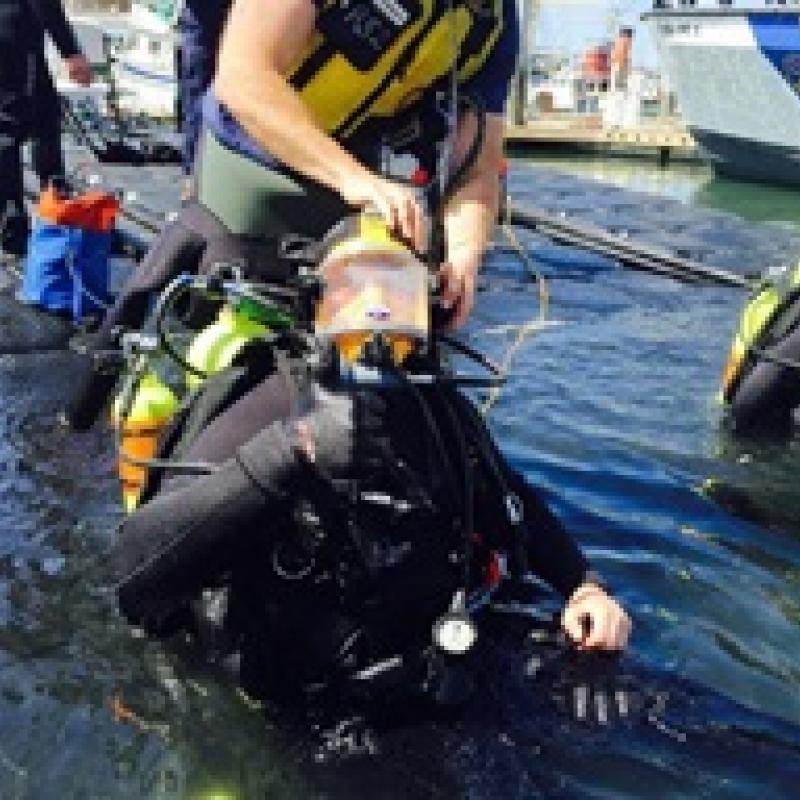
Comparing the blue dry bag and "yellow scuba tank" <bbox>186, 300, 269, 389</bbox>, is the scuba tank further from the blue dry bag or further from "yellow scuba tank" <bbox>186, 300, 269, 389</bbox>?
the blue dry bag

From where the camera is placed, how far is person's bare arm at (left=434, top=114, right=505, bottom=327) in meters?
2.87

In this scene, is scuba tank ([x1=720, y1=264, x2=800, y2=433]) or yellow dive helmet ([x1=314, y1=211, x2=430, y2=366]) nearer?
yellow dive helmet ([x1=314, y1=211, x2=430, y2=366])

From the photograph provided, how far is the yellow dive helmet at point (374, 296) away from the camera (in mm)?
2555

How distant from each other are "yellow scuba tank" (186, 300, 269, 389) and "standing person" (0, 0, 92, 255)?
5.00 meters

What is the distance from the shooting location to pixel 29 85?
7.93 metres

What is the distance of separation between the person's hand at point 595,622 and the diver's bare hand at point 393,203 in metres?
0.94

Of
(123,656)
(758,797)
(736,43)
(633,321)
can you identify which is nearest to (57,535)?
(123,656)

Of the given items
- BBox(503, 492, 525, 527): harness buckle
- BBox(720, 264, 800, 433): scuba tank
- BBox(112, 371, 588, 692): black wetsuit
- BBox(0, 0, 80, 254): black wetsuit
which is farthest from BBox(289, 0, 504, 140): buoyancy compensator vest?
BBox(0, 0, 80, 254): black wetsuit

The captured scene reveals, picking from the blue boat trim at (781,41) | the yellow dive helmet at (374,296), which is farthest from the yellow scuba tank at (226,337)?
the blue boat trim at (781,41)

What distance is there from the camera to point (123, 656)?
130 inches

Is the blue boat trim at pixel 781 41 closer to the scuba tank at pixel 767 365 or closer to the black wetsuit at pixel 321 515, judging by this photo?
the scuba tank at pixel 767 365

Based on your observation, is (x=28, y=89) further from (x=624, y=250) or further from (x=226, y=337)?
(x=226, y=337)

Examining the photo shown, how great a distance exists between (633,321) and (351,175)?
5581 millimetres

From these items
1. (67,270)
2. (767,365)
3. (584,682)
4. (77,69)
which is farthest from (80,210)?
(584,682)
